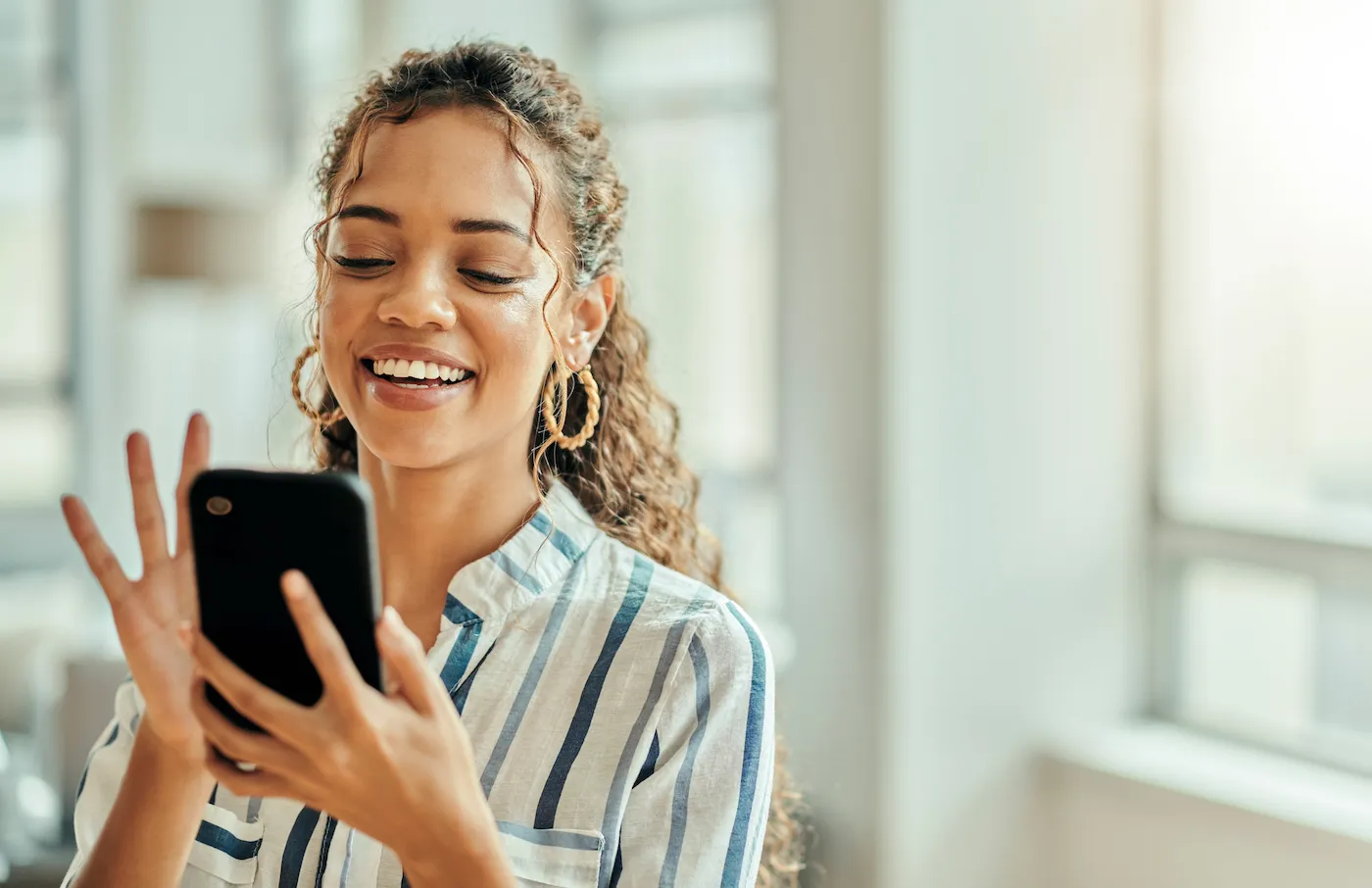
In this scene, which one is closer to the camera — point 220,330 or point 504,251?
point 504,251

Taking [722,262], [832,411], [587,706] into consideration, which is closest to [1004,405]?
[832,411]

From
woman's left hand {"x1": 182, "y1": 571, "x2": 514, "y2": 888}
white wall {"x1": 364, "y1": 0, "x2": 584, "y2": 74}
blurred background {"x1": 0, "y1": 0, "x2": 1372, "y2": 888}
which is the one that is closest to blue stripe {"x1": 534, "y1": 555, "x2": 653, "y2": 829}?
woman's left hand {"x1": 182, "y1": 571, "x2": 514, "y2": 888}

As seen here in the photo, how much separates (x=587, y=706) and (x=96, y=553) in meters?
0.36

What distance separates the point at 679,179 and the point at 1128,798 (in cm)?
177

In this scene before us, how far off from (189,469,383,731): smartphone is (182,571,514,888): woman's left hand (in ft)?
0.05

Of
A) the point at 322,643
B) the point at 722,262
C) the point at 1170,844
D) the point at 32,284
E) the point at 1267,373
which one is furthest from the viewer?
the point at 32,284

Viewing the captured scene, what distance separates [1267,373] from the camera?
2297mm

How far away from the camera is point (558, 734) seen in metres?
1.05

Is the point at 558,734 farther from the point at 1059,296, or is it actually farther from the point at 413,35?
the point at 413,35

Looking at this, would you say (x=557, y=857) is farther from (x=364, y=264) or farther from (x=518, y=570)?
(x=364, y=264)

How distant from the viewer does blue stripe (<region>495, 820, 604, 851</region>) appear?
100cm

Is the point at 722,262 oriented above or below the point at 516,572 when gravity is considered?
above

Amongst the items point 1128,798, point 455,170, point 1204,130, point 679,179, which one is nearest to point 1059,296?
point 1204,130

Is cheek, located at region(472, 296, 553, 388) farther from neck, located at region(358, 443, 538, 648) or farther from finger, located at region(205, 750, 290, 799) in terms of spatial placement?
finger, located at region(205, 750, 290, 799)
